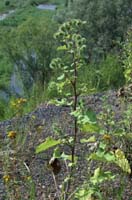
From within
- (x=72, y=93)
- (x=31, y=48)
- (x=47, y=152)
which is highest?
(x=72, y=93)

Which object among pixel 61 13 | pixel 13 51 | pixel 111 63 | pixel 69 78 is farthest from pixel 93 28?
pixel 69 78

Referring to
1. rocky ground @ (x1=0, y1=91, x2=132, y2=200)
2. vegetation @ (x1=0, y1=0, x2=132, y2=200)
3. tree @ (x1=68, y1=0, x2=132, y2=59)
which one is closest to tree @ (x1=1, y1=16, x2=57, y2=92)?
vegetation @ (x1=0, y1=0, x2=132, y2=200)

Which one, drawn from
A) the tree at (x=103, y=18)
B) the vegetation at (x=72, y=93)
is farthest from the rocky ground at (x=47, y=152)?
the tree at (x=103, y=18)

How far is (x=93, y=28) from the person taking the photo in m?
21.0

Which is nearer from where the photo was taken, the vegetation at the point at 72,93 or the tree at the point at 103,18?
the vegetation at the point at 72,93

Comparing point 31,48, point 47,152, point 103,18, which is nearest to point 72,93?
point 47,152

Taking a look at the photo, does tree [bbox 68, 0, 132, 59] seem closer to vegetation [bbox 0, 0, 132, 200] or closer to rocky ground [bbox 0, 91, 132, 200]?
vegetation [bbox 0, 0, 132, 200]

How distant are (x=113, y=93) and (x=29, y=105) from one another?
5.60 ft

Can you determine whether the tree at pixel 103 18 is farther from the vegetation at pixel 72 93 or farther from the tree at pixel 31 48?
the tree at pixel 31 48

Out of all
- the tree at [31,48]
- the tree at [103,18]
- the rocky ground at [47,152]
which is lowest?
the tree at [31,48]

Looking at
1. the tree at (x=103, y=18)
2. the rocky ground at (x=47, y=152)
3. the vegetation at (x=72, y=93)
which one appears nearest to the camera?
the vegetation at (x=72, y=93)

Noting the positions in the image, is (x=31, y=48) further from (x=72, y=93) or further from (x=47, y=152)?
(x=72, y=93)

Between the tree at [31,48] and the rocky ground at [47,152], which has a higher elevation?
the rocky ground at [47,152]

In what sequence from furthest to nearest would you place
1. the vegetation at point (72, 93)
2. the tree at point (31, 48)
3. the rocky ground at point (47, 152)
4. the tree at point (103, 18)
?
the tree at point (31, 48), the tree at point (103, 18), the rocky ground at point (47, 152), the vegetation at point (72, 93)
